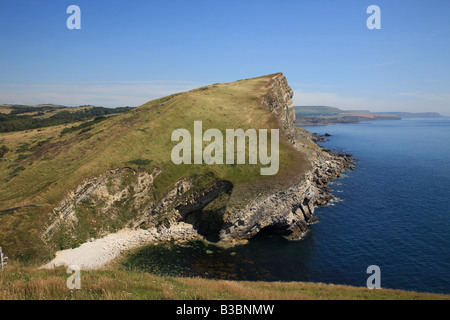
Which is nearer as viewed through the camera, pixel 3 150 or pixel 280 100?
pixel 3 150

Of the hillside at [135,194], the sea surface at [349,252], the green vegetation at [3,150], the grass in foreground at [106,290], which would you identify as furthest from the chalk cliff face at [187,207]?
the green vegetation at [3,150]

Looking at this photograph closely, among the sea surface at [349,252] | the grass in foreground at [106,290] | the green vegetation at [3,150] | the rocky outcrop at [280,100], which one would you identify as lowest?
the sea surface at [349,252]

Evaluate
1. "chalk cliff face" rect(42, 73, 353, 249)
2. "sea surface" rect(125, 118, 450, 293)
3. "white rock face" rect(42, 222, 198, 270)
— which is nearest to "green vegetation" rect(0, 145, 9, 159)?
"chalk cliff face" rect(42, 73, 353, 249)

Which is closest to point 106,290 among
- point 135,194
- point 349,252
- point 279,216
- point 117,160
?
point 135,194

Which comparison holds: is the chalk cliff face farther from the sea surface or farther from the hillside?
the sea surface

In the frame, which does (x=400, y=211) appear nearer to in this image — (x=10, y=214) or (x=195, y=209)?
(x=195, y=209)

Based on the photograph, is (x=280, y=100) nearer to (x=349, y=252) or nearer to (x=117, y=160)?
(x=117, y=160)

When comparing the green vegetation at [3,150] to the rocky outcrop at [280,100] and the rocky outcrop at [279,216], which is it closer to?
the rocky outcrop at [279,216]
